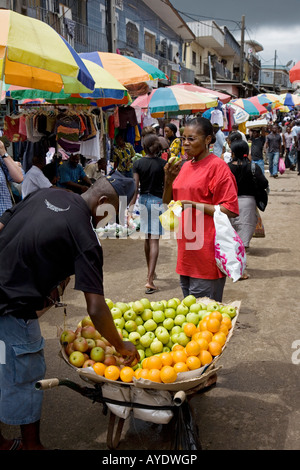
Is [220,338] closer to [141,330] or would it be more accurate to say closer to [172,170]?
[141,330]

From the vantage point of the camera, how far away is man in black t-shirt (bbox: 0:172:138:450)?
92.7 inches

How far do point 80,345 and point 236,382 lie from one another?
1625mm

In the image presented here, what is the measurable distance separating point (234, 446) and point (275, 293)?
10.5 feet

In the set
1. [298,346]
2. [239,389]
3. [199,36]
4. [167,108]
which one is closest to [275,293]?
[298,346]

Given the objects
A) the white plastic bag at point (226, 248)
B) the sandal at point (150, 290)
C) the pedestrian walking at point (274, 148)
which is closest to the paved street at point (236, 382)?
the sandal at point (150, 290)

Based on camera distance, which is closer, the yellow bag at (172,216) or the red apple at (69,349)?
the red apple at (69,349)

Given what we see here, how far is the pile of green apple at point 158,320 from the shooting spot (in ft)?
10.2

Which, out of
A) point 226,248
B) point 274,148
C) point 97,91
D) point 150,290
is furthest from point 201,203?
point 274,148

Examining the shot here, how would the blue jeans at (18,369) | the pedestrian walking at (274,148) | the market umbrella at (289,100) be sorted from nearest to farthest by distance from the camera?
the blue jeans at (18,369) → the pedestrian walking at (274,148) → the market umbrella at (289,100)

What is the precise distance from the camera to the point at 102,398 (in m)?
2.71

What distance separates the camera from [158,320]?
10.9ft

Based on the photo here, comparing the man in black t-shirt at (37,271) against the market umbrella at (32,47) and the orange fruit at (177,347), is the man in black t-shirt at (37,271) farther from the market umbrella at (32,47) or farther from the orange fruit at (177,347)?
the market umbrella at (32,47)

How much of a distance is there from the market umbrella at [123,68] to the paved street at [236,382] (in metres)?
3.17

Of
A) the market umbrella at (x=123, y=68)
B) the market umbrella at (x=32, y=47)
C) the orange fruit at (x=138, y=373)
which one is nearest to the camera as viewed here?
the orange fruit at (x=138, y=373)
